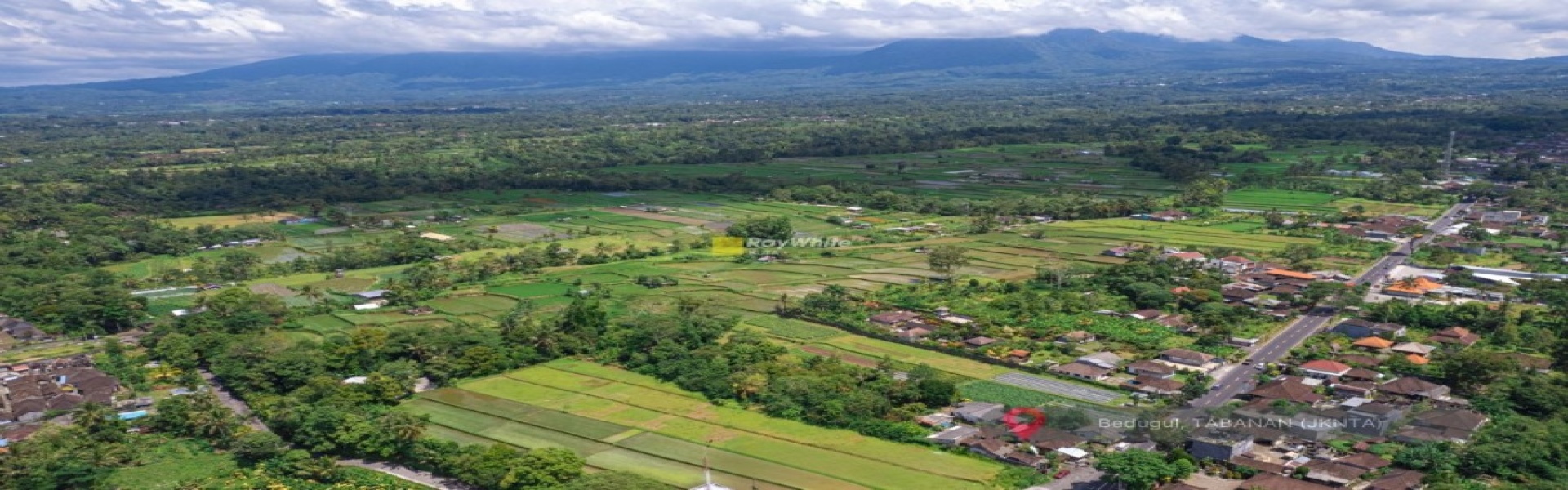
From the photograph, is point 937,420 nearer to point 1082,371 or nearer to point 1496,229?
point 1082,371

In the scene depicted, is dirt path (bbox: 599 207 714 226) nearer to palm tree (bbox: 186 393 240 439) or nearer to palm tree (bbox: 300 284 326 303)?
palm tree (bbox: 300 284 326 303)

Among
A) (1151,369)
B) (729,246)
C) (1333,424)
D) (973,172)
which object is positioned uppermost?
(1333,424)

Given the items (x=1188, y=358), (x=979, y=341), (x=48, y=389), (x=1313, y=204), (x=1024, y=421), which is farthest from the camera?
(x=1313, y=204)

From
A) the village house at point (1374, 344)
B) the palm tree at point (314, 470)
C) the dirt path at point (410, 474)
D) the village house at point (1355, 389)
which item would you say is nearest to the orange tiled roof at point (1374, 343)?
the village house at point (1374, 344)

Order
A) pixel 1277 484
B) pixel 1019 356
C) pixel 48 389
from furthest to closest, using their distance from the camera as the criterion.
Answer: pixel 1019 356
pixel 48 389
pixel 1277 484

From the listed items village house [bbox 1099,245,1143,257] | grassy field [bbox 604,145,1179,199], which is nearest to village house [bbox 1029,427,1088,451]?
village house [bbox 1099,245,1143,257]

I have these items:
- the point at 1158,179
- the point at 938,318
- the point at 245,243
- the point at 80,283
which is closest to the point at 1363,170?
the point at 1158,179

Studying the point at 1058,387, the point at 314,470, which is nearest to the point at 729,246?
the point at 1058,387
